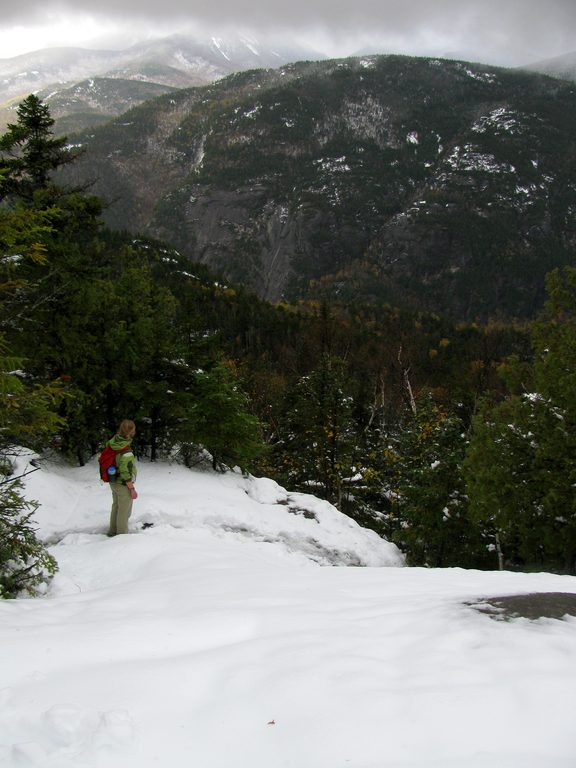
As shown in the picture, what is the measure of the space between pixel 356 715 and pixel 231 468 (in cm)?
1223

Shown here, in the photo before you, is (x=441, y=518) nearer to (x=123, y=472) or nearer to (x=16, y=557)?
(x=123, y=472)

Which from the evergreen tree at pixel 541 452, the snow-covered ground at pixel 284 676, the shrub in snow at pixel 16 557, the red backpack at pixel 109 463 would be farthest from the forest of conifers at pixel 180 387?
the snow-covered ground at pixel 284 676

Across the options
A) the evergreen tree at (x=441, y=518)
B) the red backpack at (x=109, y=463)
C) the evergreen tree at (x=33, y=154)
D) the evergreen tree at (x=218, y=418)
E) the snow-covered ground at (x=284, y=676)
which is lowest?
the evergreen tree at (x=441, y=518)

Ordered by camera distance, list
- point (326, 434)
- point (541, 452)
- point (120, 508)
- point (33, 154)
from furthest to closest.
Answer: point (326, 434), point (33, 154), point (541, 452), point (120, 508)

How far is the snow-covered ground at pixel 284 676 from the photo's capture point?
2314mm

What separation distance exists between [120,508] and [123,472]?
2.56 ft

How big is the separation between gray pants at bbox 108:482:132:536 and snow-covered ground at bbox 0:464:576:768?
2.16 meters

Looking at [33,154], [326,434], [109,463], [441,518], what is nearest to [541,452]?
[441,518]

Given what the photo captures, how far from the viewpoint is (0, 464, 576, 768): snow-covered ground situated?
2314 mm

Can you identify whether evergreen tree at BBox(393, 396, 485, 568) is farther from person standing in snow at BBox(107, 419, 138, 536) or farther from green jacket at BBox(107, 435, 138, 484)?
green jacket at BBox(107, 435, 138, 484)

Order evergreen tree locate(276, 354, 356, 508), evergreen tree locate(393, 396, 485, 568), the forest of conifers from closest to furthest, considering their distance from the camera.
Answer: the forest of conifers < evergreen tree locate(393, 396, 485, 568) < evergreen tree locate(276, 354, 356, 508)

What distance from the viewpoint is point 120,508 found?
8.55 m

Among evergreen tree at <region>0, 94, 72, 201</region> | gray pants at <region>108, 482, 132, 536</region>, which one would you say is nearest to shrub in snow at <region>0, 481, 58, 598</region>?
gray pants at <region>108, 482, 132, 536</region>

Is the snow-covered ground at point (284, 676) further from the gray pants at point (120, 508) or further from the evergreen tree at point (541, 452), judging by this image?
the evergreen tree at point (541, 452)
